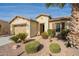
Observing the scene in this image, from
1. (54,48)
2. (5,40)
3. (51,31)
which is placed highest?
(51,31)

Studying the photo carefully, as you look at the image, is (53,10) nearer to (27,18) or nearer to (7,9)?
(27,18)

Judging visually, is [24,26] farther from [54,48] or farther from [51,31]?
[54,48]

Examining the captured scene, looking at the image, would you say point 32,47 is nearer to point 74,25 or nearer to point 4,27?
point 4,27

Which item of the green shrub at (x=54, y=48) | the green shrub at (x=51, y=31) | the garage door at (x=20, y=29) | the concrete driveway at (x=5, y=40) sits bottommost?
the green shrub at (x=54, y=48)

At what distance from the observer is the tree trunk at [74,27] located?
260 centimetres

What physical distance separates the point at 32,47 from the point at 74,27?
0.74 metres

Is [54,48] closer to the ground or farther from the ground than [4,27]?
closer to the ground

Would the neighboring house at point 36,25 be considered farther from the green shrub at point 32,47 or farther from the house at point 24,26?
the green shrub at point 32,47

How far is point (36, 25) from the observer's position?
8.63ft

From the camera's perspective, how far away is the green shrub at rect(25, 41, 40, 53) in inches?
102

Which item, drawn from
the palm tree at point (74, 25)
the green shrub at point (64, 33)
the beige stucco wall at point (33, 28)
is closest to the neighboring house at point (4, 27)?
the beige stucco wall at point (33, 28)

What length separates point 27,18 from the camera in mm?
2615

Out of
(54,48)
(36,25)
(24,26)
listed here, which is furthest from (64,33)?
(24,26)

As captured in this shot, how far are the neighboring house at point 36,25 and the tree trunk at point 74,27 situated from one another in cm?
8
